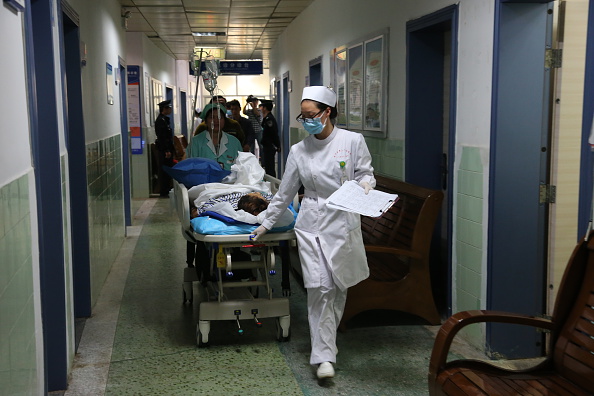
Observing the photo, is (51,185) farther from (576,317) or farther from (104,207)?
(104,207)

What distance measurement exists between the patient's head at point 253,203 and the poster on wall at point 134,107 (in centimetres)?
680

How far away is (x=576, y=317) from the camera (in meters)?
2.47

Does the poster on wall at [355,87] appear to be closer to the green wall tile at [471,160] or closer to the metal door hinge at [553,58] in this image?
the green wall tile at [471,160]

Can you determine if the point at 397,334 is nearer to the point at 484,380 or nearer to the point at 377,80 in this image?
the point at 484,380

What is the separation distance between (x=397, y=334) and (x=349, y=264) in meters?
0.98

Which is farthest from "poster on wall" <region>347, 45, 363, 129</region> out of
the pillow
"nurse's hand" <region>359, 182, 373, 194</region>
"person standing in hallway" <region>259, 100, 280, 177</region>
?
"person standing in hallway" <region>259, 100, 280, 177</region>

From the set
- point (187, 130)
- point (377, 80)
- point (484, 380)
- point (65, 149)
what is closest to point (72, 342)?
point (65, 149)

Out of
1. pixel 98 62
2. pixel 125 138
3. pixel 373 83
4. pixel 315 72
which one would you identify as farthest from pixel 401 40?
pixel 125 138

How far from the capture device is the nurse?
11.4ft

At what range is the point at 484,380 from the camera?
2.38 metres

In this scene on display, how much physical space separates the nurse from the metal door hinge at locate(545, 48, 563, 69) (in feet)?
3.56

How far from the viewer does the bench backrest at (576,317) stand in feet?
7.82

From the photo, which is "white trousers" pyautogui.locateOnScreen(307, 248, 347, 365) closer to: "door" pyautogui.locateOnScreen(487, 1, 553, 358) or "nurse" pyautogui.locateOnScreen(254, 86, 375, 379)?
"nurse" pyautogui.locateOnScreen(254, 86, 375, 379)

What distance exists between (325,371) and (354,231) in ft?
2.38
